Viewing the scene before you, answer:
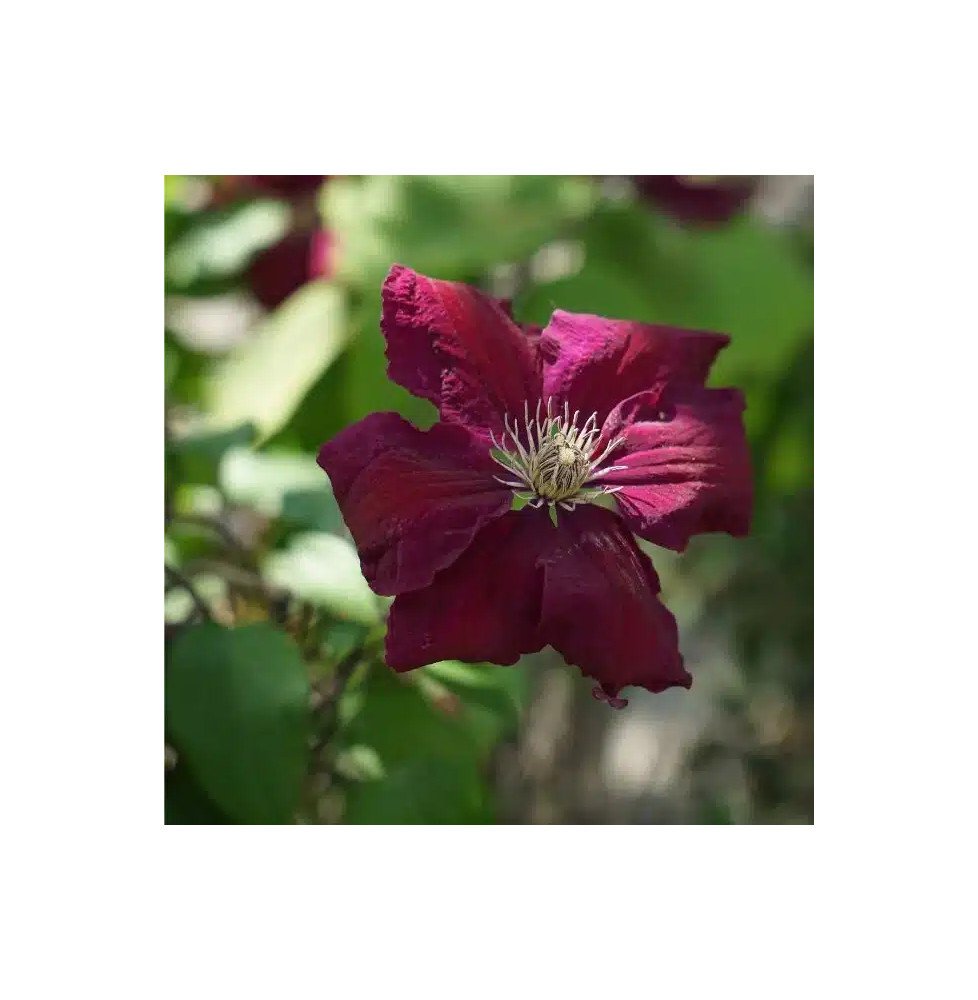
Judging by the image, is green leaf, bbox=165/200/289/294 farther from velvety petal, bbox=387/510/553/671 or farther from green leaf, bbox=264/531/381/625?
velvety petal, bbox=387/510/553/671

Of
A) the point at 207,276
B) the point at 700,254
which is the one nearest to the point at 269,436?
the point at 207,276

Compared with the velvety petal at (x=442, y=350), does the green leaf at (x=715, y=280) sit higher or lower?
higher

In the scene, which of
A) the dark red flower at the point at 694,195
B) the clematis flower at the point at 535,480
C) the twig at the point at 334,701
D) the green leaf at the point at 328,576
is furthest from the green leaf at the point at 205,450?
the dark red flower at the point at 694,195

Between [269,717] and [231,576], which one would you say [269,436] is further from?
[269,717]

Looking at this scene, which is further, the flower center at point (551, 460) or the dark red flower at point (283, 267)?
the dark red flower at point (283, 267)

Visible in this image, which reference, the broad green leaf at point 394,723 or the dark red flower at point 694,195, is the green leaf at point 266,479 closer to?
the broad green leaf at point 394,723
